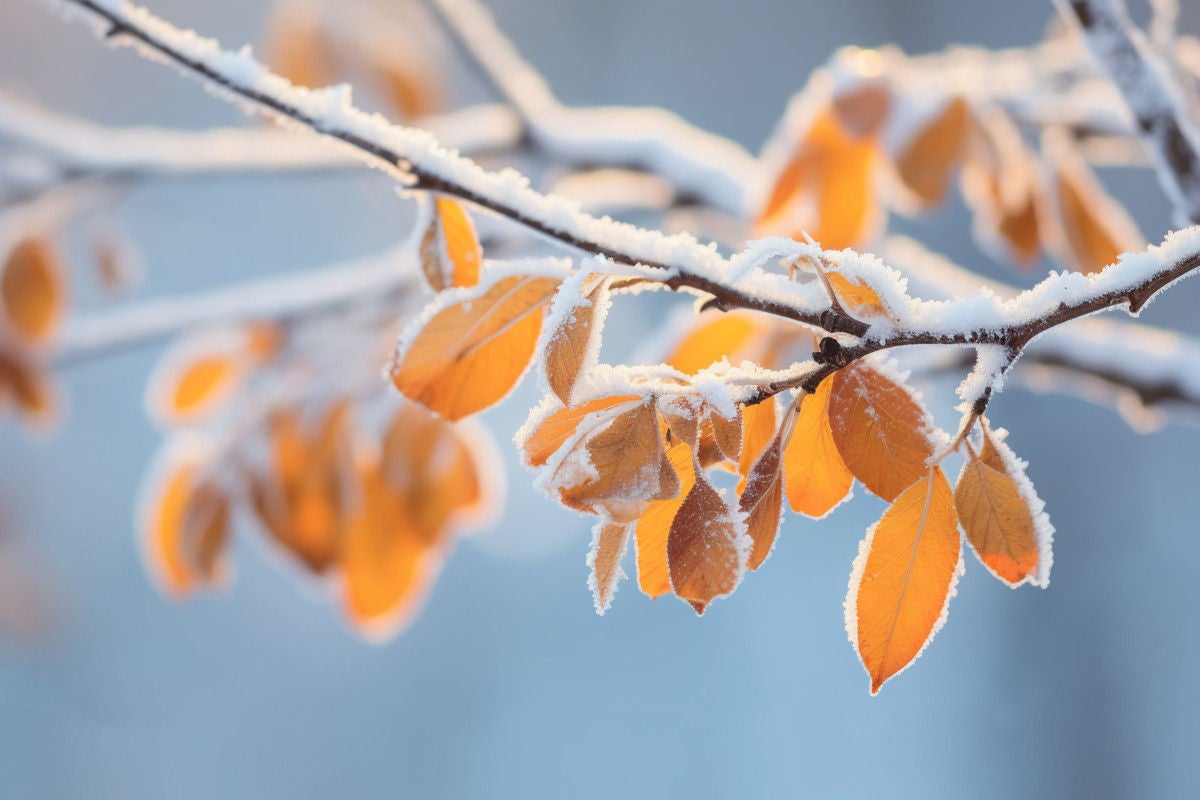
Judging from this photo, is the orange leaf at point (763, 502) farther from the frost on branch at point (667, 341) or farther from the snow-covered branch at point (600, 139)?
the snow-covered branch at point (600, 139)

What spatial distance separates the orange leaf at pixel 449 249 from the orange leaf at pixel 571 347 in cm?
7

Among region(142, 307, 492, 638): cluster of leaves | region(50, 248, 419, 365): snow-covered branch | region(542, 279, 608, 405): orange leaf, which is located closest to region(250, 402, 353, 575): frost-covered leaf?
region(142, 307, 492, 638): cluster of leaves

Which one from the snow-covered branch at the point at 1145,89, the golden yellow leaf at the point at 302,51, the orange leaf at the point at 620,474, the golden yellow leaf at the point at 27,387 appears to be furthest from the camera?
the golden yellow leaf at the point at 302,51

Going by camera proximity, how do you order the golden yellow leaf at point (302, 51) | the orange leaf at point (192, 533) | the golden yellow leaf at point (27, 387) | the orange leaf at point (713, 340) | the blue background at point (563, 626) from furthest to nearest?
the blue background at point (563, 626), the golden yellow leaf at point (302, 51), the golden yellow leaf at point (27, 387), the orange leaf at point (192, 533), the orange leaf at point (713, 340)

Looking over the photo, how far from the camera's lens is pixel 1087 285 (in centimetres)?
Result: 31

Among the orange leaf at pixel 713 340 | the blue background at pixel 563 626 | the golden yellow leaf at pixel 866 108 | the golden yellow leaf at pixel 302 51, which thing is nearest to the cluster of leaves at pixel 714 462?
the orange leaf at pixel 713 340

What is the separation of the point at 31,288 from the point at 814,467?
0.82 meters

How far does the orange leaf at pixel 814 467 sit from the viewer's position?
1.07 ft

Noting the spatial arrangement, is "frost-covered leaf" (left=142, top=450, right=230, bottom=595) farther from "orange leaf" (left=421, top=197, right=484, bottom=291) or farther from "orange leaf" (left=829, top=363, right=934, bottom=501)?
"orange leaf" (left=829, top=363, right=934, bottom=501)

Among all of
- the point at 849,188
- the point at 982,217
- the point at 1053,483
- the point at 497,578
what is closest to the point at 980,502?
the point at 849,188

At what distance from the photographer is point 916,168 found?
2.10ft

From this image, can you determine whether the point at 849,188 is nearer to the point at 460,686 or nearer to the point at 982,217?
the point at 982,217

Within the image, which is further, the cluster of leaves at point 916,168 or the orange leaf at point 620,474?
the cluster of leaves at point 916,168

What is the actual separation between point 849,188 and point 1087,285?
42 cm
